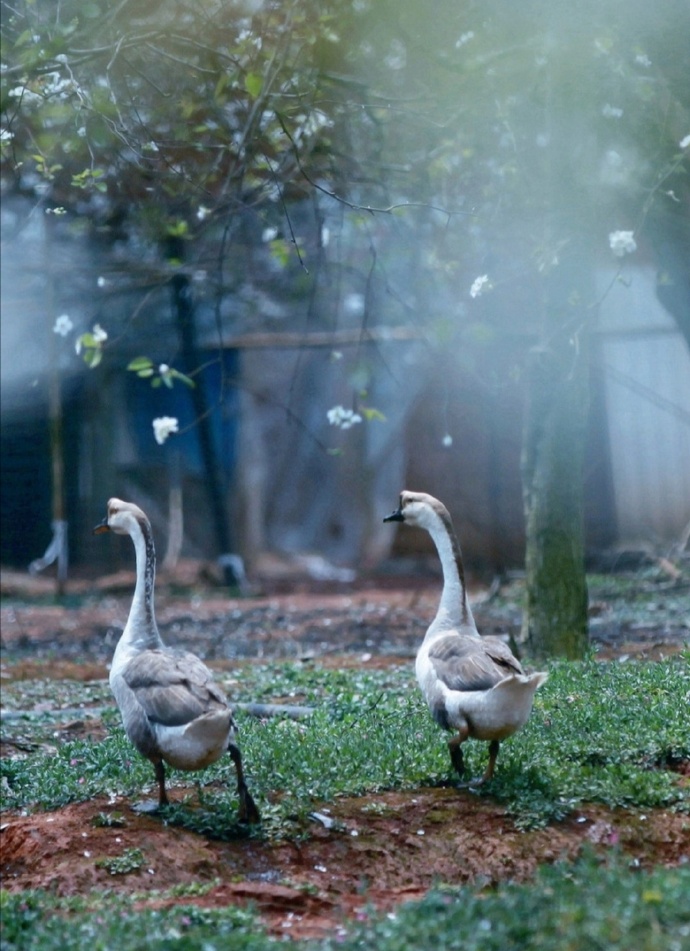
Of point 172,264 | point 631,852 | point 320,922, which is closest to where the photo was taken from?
point 320,922

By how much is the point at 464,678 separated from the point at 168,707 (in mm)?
1333

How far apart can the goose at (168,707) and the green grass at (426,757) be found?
0.25 metres

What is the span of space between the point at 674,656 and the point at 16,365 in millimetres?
10770

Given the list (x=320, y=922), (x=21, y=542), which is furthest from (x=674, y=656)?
(x=21, y=542)

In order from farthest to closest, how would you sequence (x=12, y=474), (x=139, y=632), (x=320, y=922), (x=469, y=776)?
(x=12, y=474), (x=139, y=632), (x=469, y=776), (x=320, y=922)

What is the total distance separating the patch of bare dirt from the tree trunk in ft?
10.7

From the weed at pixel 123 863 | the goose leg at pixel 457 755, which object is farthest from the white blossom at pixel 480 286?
the weed at pixel 123 863

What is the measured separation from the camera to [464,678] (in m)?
5.09

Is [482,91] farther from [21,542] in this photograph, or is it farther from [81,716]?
[21,542]

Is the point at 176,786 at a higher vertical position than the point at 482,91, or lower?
lower

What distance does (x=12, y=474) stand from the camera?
1518cm

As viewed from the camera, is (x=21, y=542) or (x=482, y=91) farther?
(x=21, y=542)

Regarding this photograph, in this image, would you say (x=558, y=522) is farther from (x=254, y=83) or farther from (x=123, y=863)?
(x=123, y=863)

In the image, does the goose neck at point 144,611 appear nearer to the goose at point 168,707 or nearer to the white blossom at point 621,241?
the goose at point 168,707
